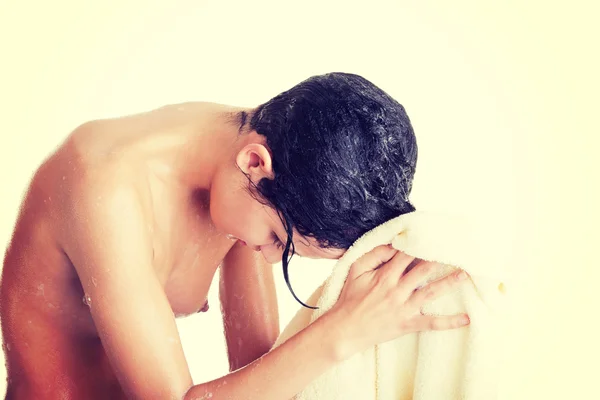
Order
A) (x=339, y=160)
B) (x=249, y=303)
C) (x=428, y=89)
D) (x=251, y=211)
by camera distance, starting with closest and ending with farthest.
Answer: (x=339, y=160)
(x=251, y=211)
(x=249, y=303)
(x=428, y=89)

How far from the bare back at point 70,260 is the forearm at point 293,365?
225 mm

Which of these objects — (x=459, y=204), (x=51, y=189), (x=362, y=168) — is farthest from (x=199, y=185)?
(x=459, y=204)

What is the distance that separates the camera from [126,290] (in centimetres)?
83

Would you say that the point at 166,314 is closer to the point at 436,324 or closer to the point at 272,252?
the point at 272,252

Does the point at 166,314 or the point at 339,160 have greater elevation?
the point at 339,160

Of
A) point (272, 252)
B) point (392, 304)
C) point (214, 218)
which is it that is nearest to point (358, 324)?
point (392, 304)

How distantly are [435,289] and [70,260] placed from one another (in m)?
0.54

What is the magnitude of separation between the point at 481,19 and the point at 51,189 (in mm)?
1198

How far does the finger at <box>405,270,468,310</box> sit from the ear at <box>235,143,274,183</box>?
248 mm

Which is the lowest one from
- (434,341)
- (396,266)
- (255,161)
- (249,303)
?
(249,303)

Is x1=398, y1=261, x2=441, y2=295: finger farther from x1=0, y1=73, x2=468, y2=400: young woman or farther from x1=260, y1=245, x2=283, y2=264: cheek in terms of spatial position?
x1=260, y1=245, x2=283, y2=264: cheek

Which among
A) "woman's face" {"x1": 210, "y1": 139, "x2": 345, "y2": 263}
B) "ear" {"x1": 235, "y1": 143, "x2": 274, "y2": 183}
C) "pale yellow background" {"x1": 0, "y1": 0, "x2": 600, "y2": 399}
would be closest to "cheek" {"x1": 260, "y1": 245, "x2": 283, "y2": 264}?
"woman's face" {"x1": 210, "y1": 139, "x2": 345, "y2": 263}

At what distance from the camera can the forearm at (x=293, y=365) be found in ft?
2.67

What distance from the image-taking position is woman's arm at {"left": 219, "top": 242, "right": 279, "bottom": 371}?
1.23 metres
